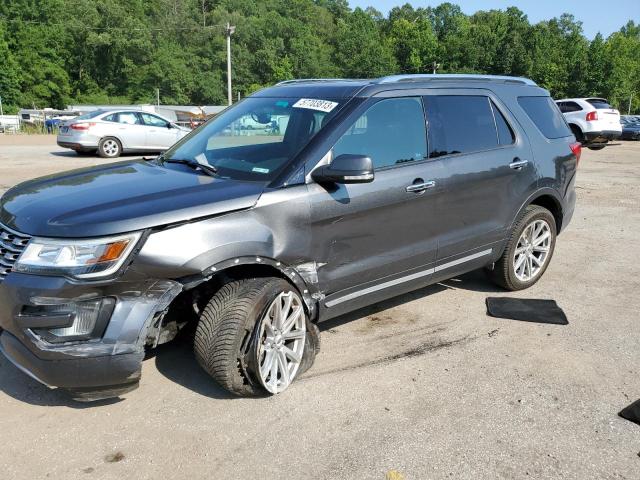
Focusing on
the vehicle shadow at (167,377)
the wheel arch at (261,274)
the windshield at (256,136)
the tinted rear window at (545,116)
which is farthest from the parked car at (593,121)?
the wheel arch at (261,274)

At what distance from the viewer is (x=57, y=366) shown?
2.82 meters

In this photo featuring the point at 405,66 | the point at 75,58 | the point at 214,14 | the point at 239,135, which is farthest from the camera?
the point at 405,66

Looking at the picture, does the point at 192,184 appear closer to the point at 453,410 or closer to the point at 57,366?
the point at 57,366

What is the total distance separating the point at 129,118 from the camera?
1702 centimetres

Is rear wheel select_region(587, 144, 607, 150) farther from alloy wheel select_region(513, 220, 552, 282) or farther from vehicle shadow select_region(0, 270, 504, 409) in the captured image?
vehicle shadow select_region(0, 270, 504, 409)

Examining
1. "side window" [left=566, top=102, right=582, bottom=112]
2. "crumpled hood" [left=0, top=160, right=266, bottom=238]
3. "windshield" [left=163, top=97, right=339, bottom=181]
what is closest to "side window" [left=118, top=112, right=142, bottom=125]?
"windshield" [left=163, top=97, right=339, bottom=181]

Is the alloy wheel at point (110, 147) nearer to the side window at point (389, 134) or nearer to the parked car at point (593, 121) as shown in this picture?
the side window at point (389, 134)

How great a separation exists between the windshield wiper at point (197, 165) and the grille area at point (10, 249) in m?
1.16

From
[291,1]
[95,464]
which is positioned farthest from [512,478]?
[291,1]

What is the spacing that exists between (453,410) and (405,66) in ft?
389

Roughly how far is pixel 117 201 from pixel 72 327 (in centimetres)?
70

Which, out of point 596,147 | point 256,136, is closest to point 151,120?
point 256,136

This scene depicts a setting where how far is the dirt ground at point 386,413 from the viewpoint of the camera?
279 centimetres

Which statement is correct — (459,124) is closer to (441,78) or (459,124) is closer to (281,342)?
(441,78)
